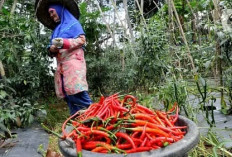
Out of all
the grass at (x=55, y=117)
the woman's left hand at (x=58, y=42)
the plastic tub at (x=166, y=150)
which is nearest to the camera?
the plastic tub at (x=166, y=150)

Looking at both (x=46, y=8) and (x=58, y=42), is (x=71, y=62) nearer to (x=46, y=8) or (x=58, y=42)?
(x=58, y=42)

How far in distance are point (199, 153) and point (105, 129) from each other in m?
1.18

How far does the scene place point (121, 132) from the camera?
1.11 metres

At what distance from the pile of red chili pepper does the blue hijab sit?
1892 millimetres

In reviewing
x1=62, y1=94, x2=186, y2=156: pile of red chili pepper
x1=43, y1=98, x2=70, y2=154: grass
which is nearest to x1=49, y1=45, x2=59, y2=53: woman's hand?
x1=43, y1=98, x2=70, y2=154: grass

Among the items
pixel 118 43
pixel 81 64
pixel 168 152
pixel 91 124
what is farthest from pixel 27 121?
pixel 168 152

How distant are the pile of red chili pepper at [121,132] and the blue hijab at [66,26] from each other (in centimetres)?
189

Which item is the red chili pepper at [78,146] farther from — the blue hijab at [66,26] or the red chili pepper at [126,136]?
the blue hijab at [66,26]

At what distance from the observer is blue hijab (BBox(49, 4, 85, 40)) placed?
9.73 ft

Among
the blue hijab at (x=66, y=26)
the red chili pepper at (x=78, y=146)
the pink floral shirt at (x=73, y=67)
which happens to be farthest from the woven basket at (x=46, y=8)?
the red chili pepper at (x=78, y=146)

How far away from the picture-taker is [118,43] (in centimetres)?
479

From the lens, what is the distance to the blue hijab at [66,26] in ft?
9.73

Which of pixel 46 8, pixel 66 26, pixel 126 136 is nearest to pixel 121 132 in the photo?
pixel 126 136

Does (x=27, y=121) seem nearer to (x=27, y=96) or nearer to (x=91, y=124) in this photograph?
(x=27, y=96)
